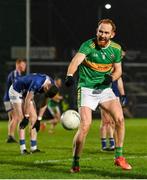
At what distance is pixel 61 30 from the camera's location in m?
41.3

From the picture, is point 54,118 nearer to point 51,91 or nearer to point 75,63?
point 51,91

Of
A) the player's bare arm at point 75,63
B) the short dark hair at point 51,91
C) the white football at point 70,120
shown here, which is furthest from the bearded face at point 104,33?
the short dark hair at point 51,91

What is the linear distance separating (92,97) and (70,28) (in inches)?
1171

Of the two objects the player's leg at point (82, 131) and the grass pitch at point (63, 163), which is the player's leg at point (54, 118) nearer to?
the grass pitch at point (63, 163)

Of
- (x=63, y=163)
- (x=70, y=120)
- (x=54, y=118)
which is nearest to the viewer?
(x=63, y=163)

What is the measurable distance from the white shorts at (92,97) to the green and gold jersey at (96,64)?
0.08 m

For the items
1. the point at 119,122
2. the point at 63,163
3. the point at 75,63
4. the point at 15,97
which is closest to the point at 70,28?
the point at 15,97

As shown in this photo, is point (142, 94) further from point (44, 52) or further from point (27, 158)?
point (27, 158)

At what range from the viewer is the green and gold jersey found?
11703mm

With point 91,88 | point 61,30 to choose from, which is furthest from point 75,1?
point 91,88

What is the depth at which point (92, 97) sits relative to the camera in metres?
11.8

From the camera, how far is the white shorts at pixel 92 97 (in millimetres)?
11672

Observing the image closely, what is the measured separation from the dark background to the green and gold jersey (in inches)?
1094

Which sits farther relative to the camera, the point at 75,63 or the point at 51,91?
the point at 51,91
